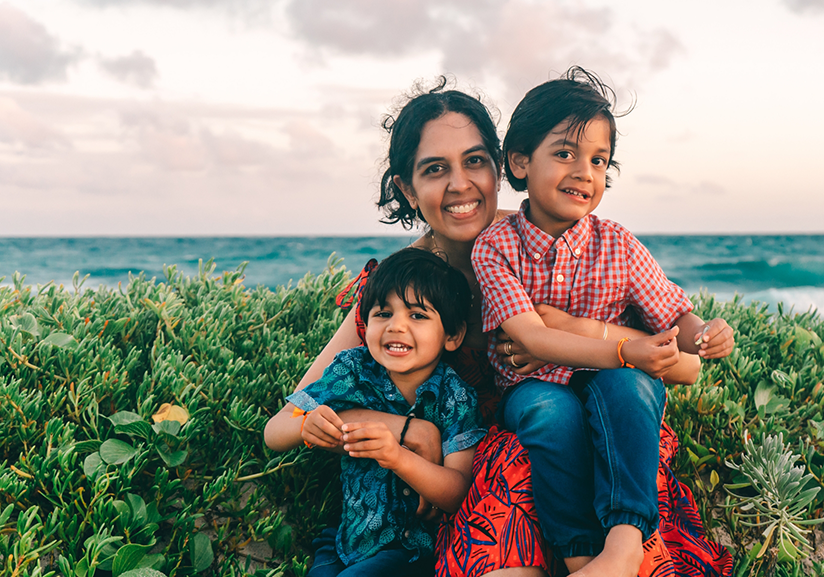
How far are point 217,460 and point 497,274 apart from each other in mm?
1478

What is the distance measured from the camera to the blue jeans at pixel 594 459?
1.92 metres

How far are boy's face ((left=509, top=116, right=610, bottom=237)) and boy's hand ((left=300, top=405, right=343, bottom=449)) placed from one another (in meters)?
1.21

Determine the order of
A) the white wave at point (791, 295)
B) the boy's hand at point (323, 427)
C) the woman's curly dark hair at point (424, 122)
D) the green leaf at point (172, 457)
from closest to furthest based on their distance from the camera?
the boy's hand at point (323, 427)
the green leaf at point (172, 457)
the woman's curly dark hair at point (424, 122)
the white wave at point (791, 295)

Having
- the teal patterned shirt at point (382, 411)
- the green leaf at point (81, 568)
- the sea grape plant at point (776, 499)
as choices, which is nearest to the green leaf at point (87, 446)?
the green leaf at point (81, 568)

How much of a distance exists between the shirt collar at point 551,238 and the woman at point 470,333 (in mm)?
265

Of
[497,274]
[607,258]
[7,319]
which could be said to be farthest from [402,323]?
[7,319]

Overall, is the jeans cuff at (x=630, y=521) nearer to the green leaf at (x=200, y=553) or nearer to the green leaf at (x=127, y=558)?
the green leaf at (x=200, y=553)

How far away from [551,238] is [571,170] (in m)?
0.28

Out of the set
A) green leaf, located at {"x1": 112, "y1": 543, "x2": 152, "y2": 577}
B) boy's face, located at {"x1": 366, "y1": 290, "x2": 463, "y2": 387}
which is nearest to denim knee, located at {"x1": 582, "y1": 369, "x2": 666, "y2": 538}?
boy's face, located at {"x1": 366, "y1": 290, "x2": 463, "y2": 387}

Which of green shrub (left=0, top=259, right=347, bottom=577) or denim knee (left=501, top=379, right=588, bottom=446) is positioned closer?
denim knee (left=501, top=379, right=588, bottom=446)

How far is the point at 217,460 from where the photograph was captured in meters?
2.64

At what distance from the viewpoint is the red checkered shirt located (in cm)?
244

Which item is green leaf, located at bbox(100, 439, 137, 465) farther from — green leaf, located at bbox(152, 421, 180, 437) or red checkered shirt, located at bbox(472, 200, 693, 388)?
red checkered shirt, located at bbox(472, 200, 693, 388)

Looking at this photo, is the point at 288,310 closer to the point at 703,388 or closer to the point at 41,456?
the point at 41,456
